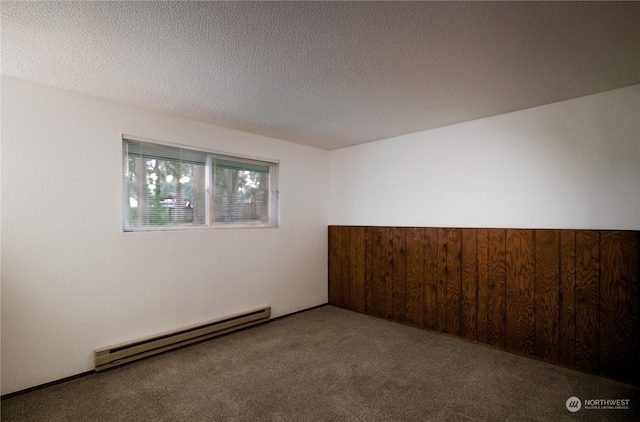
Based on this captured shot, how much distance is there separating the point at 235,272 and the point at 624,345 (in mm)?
3561

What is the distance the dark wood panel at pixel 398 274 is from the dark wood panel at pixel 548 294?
1.35 meters

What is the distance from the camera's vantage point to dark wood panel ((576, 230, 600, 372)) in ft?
8.13

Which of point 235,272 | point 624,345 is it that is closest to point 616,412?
point 624,345

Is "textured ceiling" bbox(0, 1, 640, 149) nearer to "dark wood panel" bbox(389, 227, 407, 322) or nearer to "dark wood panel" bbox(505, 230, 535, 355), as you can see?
"dark wood panel" bbox(505, 230, 535, 355)

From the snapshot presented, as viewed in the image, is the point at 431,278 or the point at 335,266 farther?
the point at 335,266

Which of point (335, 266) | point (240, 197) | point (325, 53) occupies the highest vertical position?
point (325, 53)

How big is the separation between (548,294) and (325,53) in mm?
2767

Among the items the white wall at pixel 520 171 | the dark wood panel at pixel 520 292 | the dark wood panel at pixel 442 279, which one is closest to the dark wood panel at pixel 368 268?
the white wall at pixel 520 171

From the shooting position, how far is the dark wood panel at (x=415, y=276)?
11.7 feet

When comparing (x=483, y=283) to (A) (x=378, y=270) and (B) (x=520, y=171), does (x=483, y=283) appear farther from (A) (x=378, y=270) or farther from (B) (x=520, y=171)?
(A) (x=378, y=270)

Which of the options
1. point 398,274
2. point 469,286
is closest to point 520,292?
point 469,286

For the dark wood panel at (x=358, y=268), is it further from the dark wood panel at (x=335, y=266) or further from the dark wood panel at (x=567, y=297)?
the dark wood panel at (x=567, y=297)

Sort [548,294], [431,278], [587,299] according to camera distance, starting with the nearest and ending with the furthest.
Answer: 1. [587,299]
2. [548,294]
3. [431,278]

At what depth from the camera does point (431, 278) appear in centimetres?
350
